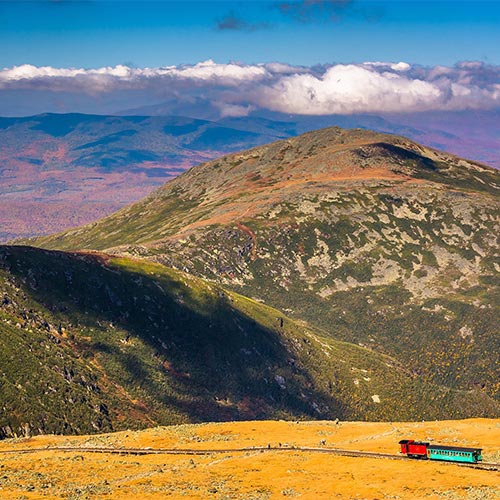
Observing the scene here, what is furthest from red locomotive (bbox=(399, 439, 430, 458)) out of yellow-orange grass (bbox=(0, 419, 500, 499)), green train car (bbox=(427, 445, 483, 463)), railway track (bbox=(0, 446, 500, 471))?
yellow-orange grass (bbox=(0, 419, 500, 499))

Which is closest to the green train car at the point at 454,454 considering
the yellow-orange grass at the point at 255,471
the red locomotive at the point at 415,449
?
the red locomotive at the point at 415,449

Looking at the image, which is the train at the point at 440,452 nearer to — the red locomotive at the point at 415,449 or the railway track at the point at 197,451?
the red locomotive at the point at 415,449

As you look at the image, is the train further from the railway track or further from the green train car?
the railway track

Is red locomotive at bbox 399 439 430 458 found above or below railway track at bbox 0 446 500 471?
above

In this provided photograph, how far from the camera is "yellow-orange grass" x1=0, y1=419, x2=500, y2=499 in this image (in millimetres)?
95375

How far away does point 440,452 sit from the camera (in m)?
109

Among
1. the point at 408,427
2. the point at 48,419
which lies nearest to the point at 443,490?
the point at 408,427

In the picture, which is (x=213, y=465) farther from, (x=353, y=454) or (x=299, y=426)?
(x=299, y=426)

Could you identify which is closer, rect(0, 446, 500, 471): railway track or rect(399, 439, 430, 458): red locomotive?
rect(399, 439, 430, 458): red locomotive

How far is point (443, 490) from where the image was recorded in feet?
302

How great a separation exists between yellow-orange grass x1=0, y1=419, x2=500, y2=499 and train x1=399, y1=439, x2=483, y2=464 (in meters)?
2.50

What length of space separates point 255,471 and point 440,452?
1333 inches

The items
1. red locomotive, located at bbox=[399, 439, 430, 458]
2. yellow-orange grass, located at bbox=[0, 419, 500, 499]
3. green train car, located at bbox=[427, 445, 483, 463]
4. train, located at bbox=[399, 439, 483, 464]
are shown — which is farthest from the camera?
red locomotive, located at bbox=[399, 439, 430, 458]

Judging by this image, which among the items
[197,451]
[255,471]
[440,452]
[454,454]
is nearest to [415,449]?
[440,452]
